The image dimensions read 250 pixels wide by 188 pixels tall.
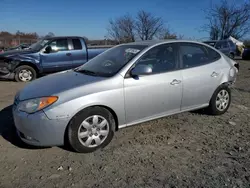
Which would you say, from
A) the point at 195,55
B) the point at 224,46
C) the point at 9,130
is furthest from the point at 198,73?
the point at 224,46

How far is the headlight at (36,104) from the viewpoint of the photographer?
2867 millimetres

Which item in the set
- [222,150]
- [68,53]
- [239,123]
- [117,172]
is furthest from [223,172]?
[68,53]

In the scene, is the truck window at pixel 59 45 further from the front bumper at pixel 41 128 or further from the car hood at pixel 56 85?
the front bumper at pixel 41 128

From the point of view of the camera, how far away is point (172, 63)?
3779mm

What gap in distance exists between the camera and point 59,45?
8883 millimetres

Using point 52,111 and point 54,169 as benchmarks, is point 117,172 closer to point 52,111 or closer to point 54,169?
point 54,169

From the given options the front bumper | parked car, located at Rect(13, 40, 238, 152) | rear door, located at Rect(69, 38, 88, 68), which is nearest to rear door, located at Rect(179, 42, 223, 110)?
parked car, located at Rect(13, 40, 238, 152)

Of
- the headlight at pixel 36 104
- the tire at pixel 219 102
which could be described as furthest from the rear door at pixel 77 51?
the headlight at pixel 36 104

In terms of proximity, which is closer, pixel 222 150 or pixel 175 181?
pixel 175 181

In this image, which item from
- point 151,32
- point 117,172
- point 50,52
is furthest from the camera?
point 151,32

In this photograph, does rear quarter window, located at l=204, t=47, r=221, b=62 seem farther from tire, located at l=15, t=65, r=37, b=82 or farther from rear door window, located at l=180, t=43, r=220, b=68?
tire, located at l=15, t=65, r=37, b=82

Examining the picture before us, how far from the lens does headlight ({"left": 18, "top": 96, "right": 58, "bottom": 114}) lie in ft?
9.41

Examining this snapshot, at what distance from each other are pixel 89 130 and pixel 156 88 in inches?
47.3

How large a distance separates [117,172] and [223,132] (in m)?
2.06
